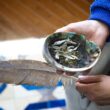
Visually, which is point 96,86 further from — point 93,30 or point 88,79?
point 93,30

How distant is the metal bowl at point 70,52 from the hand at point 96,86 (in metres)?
0.04

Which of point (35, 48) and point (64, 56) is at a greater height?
point (64, 56)

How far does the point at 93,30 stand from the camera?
2.41 ft

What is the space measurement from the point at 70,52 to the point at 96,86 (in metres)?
0.09

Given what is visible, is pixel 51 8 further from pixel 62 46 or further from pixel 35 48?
pixel 62 46

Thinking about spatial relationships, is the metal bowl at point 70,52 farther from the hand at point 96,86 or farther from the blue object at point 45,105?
the blue object at point 45,105

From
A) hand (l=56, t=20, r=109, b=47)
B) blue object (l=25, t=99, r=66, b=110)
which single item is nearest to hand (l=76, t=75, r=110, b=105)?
Answer: hand (l=56, t=20, r=109, b=47)

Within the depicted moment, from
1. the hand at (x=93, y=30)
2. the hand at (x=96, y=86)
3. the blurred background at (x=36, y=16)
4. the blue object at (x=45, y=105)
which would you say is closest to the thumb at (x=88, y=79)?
the hand at (x=96, y=86)

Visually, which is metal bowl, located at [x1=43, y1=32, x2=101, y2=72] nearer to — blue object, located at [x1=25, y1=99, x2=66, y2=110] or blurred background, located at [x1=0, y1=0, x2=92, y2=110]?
blue object, located at [x1=25, y1=99, x2=66, y2=110]

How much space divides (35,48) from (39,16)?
0.26 meters

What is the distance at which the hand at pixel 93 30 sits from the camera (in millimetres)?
712

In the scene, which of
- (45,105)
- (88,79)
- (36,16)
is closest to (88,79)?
(88,79)

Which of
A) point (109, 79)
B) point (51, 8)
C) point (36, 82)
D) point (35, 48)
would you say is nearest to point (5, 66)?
point (36, 82)

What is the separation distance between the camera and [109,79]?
0.61 meters
